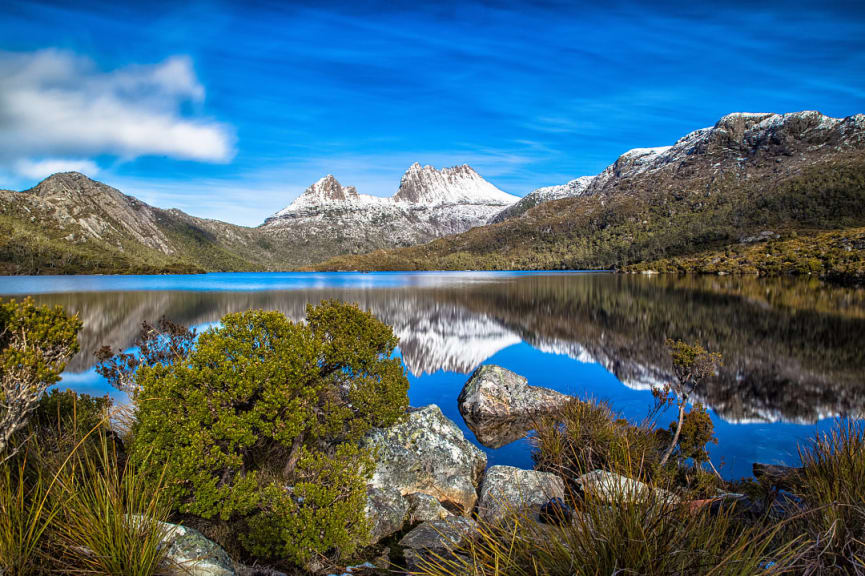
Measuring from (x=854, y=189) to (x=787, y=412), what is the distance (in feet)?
808

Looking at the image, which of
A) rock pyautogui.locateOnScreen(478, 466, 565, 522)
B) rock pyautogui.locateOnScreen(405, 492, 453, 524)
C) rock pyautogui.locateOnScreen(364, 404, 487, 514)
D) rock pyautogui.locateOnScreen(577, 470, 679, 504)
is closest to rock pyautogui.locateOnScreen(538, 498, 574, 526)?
rock pyautogui.locateOnScreen(577, 470, 679, 504)

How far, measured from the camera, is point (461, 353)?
30484 mm

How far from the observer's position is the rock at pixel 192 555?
5.07 m

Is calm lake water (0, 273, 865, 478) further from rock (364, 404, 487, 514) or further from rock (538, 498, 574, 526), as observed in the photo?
rock (538, 498, 574, 526)

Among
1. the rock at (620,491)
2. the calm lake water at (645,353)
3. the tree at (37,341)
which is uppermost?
the tree at (37,341)

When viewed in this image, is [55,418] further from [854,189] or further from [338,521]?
[854,189]

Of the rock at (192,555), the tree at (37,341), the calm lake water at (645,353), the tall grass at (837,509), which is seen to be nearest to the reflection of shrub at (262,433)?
the rock at (192,555)

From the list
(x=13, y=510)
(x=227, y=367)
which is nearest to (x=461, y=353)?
(x=227, y=367)

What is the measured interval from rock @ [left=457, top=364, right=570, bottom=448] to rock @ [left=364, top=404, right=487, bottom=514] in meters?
3.14

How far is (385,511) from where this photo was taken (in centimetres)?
865

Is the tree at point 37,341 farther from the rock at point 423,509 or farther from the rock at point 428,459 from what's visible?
the rock at point 423,509

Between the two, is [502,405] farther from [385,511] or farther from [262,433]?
[262,433]

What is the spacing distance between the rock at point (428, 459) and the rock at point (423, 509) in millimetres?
539

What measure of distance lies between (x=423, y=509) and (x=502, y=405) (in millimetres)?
8226
